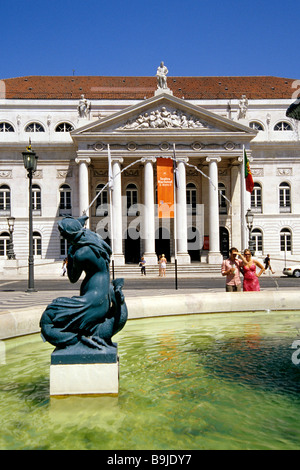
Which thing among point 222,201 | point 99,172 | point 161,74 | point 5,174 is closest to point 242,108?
point 161,74

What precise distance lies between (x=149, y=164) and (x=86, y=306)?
1470 inches

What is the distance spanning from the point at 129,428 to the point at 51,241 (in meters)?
43.0

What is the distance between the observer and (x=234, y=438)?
12.9ft

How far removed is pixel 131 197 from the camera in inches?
1843

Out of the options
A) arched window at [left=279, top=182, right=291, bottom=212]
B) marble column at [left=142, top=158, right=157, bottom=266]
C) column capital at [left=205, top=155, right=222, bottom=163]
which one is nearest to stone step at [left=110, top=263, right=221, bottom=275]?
marble column at [left=142, top=158, right=157, bottom=266]

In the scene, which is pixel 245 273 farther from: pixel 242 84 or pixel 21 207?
pixel 242 84

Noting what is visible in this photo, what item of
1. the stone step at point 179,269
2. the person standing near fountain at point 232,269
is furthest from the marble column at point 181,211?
the person standing near fountain at point 232,269

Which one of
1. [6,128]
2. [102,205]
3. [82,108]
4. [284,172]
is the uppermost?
[82,108]

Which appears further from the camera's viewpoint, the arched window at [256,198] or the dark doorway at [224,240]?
the arched window at [256,198]

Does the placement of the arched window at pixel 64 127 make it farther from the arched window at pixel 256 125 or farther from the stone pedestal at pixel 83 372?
the stone pedestal at pixel 83 372

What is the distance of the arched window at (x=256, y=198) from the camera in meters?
47.1

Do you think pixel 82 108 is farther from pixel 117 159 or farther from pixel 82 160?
pixel 117 159

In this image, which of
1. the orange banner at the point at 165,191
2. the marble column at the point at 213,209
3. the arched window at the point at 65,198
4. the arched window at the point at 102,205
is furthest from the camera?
the arched window at the point at 65,198

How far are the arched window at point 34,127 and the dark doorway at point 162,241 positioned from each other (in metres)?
16.3
